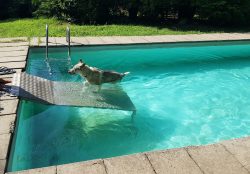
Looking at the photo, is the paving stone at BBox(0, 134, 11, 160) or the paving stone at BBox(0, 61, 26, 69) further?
the paving stone at BBox(0, 61, 26, 69)

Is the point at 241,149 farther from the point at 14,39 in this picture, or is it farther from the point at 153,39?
the point at 14,39

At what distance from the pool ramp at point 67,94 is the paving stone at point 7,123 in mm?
→ 759

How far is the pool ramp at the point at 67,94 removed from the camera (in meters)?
5.64

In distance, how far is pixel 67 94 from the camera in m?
6.10

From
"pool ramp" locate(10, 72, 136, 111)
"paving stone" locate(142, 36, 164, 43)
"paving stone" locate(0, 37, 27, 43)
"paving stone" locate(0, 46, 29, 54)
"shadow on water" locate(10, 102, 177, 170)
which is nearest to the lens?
"shadow on water" locate(10, 102, 177, 170)

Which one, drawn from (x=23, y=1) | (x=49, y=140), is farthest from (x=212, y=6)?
(x=49, y=140)

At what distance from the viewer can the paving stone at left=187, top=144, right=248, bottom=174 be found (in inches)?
151

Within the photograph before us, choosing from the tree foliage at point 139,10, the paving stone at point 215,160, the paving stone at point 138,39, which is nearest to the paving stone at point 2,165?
the paving stone at point 215,160

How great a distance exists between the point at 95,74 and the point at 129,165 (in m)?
2.93

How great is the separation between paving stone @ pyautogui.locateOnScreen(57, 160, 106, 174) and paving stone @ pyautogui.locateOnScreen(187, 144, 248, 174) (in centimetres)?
115

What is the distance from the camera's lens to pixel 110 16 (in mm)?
15523

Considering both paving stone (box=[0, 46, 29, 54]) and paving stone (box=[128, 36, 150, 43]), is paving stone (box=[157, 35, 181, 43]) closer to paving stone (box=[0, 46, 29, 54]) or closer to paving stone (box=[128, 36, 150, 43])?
paving stone (box=[128, 36, 150, 43])

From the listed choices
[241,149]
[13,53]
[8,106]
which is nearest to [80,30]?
[13,53]

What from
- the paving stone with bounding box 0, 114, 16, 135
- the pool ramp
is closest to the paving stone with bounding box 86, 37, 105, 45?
the pool ramp
